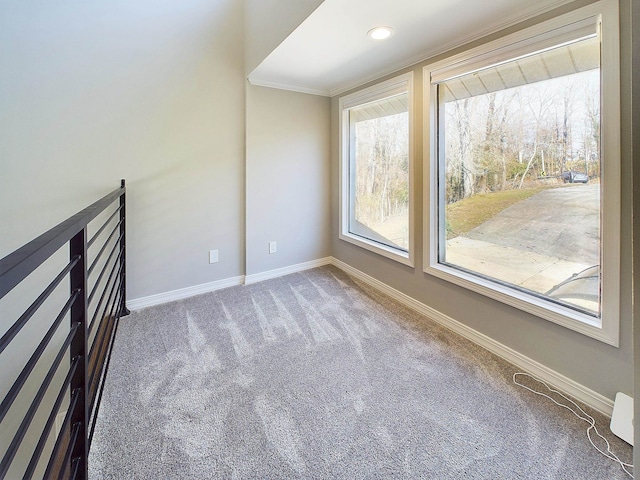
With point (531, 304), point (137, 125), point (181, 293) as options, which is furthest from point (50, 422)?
point (137, 125)

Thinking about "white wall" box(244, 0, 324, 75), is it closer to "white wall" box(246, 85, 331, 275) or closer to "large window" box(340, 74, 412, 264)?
"white wall" box(246, 85, 331, 275)

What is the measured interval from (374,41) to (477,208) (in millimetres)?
1382

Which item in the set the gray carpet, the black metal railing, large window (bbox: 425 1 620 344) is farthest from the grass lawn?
the black metal railing

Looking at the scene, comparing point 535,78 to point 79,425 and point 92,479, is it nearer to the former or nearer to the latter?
point 79,425

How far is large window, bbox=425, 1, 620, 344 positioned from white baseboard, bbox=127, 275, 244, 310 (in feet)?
6.43

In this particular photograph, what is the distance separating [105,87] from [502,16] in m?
2.80

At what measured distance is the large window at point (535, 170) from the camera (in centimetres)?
151

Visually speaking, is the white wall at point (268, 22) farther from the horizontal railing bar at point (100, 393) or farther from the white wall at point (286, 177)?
the horizontal railing bar at point (100, 393)

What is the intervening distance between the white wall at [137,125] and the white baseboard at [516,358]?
177cm

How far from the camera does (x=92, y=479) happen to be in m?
1.21

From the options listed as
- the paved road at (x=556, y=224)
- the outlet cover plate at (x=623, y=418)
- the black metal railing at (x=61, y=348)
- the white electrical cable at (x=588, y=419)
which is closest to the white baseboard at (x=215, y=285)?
the black metal railing at (x=61, y=348)

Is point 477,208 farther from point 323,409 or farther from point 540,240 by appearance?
point 323,409

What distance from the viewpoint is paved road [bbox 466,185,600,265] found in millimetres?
1624

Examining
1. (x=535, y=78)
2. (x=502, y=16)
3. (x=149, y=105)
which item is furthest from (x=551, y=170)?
(x=149, y=105)
